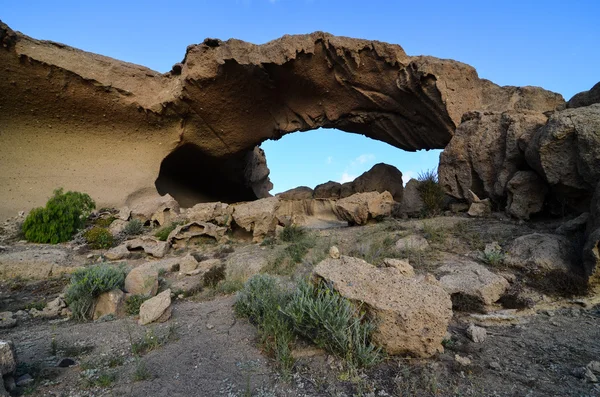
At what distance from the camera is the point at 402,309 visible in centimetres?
268

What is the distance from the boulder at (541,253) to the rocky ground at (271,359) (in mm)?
193

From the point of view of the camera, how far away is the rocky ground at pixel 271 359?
2350 mm

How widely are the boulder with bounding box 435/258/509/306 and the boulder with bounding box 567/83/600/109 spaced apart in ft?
14.5

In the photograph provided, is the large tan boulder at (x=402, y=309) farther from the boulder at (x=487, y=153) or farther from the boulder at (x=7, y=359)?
the boulder at (x=487, y=153)

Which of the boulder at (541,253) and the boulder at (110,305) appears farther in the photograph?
the boulder at (541,253)

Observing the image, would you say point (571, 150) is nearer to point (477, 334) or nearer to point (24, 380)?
point (477, 334)

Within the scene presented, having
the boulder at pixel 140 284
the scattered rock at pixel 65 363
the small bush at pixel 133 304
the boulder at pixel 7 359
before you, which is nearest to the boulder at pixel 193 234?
the boulder at pixel 140 284

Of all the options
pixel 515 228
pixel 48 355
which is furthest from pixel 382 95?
pixel 48 355

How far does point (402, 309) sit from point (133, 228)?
8.91 meters

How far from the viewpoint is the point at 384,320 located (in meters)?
2.69

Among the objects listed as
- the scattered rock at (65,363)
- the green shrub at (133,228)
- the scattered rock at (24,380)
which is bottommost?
the scattered rock at (65,363)

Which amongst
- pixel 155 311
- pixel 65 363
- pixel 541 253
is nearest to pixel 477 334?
pixel 541 253

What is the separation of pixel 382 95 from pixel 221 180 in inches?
362

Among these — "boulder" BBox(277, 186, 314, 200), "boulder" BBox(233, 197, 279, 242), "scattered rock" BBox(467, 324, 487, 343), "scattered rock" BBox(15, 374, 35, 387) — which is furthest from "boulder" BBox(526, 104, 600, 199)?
"boulder" BBox(277, 186, 314, 200)
